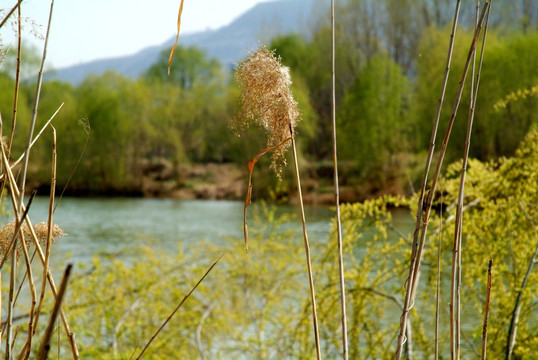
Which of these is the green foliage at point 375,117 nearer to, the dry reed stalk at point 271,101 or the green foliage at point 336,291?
the green foliage at point 336,291

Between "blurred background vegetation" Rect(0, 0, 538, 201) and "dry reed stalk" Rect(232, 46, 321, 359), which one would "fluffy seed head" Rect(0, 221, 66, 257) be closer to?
"dry reed stalk" Rect(232, 46, 321, 359)

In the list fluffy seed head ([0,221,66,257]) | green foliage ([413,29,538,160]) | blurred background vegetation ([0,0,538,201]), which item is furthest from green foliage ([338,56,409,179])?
fluffy seed head ([0,221,66,257])

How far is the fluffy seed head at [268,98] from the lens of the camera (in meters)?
0.91

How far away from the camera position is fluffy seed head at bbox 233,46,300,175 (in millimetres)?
910

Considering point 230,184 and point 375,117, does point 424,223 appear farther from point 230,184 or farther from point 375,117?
point 230,184

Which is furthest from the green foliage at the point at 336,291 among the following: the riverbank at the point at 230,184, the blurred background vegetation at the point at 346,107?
the riverbank at the point at 230,184

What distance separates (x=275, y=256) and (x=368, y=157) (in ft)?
43.6

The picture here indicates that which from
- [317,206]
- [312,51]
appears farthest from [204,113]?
[317,206]

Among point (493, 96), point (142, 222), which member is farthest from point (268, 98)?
point (493, 96)

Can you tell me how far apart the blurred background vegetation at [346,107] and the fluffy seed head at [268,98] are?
12199 millimetres

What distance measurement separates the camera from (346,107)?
20891 mm

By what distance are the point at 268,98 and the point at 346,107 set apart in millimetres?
20289

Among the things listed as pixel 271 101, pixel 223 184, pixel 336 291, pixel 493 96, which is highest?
pixel 493 96

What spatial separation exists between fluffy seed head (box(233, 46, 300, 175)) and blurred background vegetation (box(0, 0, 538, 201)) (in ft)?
40.0
